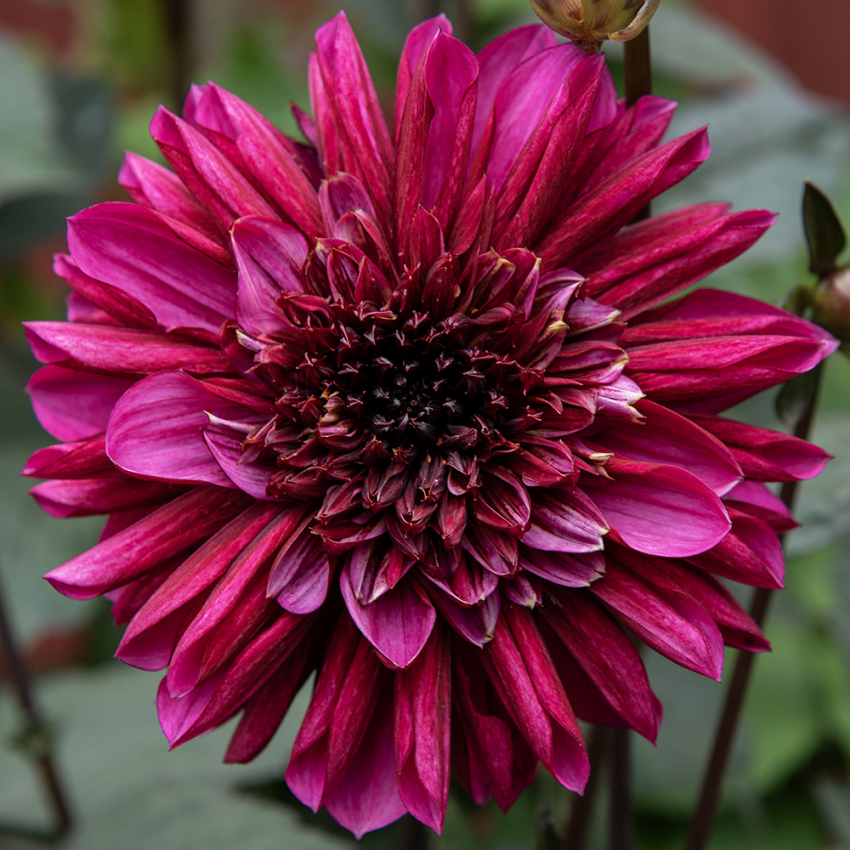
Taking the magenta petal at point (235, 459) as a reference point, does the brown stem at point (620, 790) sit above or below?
below

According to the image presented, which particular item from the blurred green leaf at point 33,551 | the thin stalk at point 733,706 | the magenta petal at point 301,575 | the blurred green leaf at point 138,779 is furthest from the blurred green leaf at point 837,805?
the blurred green leaf at point 33,551

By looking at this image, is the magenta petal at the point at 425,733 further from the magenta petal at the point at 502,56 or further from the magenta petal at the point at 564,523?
the magenta petal at the point at 502,56

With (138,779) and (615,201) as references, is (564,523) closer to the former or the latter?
(615,201)

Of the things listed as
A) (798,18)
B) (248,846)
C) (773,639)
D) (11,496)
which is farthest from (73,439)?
(798,18)

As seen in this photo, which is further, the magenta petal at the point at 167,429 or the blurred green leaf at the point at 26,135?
the blurred green leaf at the point at 26,135

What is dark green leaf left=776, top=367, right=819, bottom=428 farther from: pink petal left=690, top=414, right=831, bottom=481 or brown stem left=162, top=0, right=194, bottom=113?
brown stem left=162, top=0, right=194, bottom=113

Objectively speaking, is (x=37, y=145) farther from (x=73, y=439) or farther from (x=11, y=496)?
(x=73, y=439)
